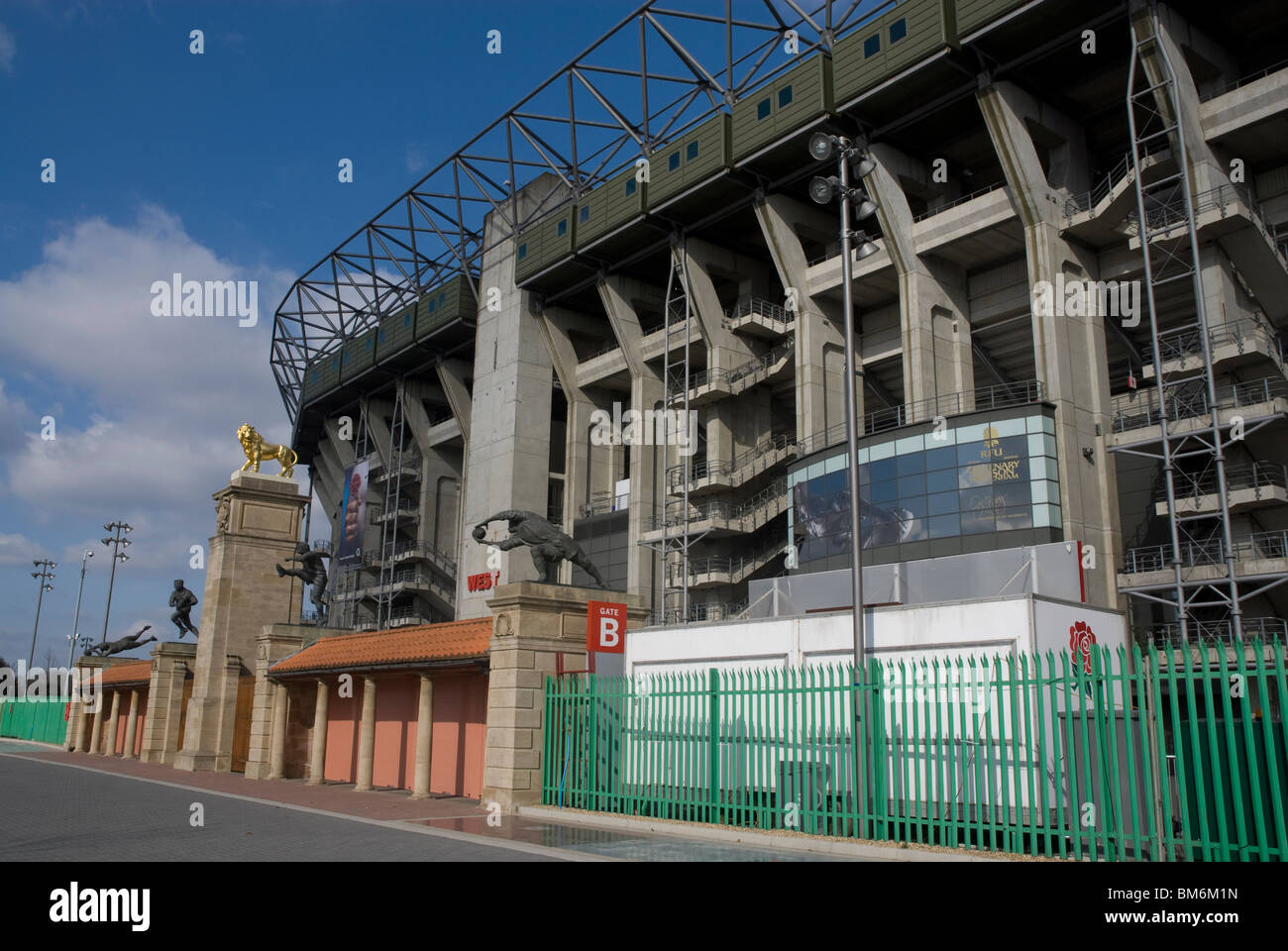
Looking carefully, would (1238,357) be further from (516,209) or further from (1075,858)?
(516,209)

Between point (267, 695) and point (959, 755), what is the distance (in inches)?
939

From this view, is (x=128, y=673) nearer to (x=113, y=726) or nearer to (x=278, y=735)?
(x=113, y=726)

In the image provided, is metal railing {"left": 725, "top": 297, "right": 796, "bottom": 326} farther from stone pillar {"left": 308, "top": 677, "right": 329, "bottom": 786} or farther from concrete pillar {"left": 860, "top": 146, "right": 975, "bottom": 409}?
stone pillar {"left": 308, "top": 677, "right": 329, "bottom": 786}

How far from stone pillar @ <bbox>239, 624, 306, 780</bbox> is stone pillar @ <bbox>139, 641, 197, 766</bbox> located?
838cm

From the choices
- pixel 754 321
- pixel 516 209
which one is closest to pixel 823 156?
pixel 754 321

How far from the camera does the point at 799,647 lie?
17.9 metres

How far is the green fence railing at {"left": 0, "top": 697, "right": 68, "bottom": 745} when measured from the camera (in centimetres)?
5452

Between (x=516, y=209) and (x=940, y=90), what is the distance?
26966 mm

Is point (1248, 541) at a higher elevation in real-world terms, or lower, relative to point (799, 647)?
higher

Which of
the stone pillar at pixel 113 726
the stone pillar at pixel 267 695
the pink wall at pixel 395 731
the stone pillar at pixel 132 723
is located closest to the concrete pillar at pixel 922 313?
the pink wall at pixel 395 731

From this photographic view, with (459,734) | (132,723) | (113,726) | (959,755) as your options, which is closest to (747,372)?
(459,734)

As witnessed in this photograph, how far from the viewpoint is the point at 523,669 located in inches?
771

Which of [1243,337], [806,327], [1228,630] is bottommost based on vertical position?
[1228,630]

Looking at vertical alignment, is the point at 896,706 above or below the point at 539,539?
below
